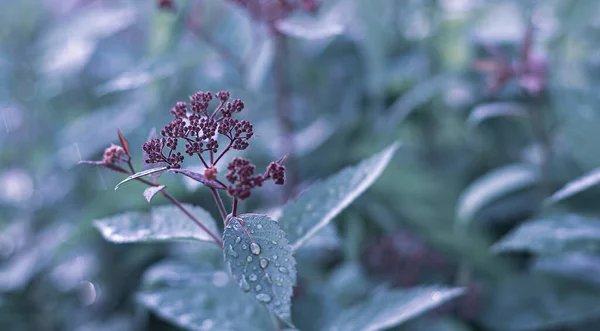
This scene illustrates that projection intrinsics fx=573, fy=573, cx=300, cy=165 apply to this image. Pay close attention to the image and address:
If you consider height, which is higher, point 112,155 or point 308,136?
point 308,136

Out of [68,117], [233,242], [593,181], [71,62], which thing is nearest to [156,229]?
[233,242]

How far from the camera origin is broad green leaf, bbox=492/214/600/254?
72 centimetres

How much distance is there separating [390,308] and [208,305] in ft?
0.73

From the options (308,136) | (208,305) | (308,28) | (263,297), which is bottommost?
(263,297)

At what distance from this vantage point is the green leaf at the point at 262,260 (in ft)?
1.60

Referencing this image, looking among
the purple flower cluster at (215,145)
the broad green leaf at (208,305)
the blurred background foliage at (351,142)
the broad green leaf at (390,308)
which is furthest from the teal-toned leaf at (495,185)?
the purple flower cluster at (215,145)

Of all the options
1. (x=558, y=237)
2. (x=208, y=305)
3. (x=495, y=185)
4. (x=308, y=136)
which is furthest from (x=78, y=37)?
(x=558, y=237)

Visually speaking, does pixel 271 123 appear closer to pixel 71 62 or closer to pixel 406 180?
pixel 406 180

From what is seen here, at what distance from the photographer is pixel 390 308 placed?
2.21ft

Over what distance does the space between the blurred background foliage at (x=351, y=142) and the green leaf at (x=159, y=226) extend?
24 centimetres

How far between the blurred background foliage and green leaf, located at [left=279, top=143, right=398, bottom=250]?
0.53 feet

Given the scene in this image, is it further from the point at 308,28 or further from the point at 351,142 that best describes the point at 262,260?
the point at 351,142

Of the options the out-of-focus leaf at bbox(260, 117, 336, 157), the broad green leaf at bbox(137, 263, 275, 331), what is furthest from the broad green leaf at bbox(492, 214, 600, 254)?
the out-of-focus leaf at bbox(260, 117, 336, 157)

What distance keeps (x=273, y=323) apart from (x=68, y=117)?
97 centimetres
